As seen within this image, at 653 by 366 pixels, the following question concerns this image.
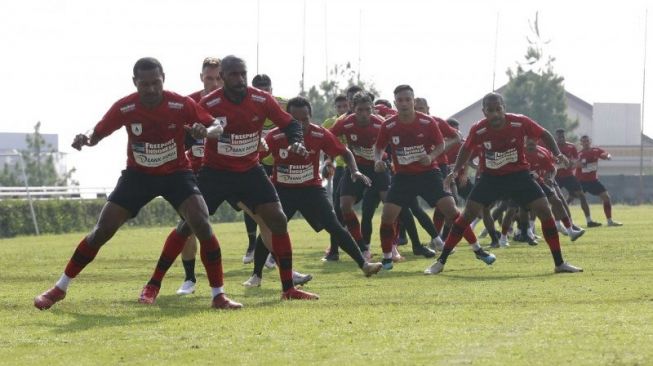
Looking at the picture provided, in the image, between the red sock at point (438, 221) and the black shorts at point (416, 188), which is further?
the red sock at point (438, 221)

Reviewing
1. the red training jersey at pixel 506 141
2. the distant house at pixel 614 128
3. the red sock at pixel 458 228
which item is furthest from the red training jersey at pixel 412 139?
the distant house at pixel 614 128

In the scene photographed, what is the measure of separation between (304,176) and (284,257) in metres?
2.71

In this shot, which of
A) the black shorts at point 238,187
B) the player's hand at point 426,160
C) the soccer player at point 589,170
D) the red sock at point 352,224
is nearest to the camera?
the black shorts at point 238,187

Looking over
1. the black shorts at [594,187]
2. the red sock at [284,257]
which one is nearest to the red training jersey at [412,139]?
the red sock at [284,257]

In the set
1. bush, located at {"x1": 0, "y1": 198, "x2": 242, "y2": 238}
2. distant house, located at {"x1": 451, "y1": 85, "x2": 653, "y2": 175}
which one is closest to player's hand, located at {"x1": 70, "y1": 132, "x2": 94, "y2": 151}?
bush, located at {"x1": 0, "y1": 198, "x2": 242, "y2": 238}

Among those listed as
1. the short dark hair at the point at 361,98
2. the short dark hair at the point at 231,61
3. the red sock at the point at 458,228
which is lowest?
the red sock at the point at 458,228

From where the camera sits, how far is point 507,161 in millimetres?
15508

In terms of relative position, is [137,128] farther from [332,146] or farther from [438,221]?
[438,221]

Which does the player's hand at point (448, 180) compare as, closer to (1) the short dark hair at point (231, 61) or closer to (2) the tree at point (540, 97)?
(1) the short dark hair at point (231, 61)

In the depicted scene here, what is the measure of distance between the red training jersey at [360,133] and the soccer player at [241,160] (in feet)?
19.6

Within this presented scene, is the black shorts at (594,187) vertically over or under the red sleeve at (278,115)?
under

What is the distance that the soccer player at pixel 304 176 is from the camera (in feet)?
48.3

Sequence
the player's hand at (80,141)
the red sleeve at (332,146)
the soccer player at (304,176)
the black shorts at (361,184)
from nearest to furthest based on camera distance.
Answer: the player's hand at (80,141) < the red sleeve at (332,146) < the soccer player at (304,176) < the black shorts at (361,184)

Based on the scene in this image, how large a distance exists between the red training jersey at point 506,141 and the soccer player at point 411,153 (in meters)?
1.02
